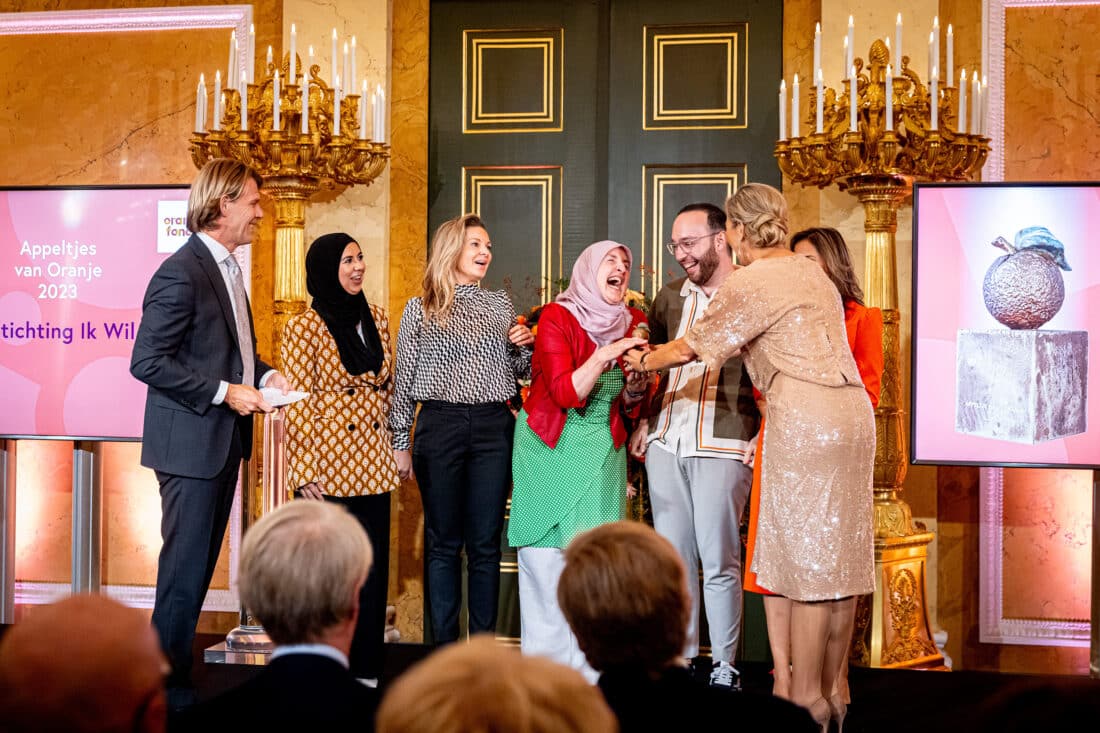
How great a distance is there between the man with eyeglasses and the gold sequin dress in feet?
1.91

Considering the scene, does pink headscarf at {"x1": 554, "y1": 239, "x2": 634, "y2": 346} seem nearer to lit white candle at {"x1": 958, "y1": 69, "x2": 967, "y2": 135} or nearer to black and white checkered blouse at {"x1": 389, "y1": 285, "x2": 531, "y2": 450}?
black and white checkered blouse at {"x1": 389, "y1": 285, "x2": 531, "y2": 450}

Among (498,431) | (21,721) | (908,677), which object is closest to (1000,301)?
(908,677)

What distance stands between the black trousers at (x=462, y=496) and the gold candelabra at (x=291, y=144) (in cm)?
116

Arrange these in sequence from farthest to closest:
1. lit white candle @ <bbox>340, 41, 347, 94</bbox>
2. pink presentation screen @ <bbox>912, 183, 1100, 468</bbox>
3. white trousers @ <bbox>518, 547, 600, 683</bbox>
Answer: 1. lit white candle @ <bbox>340, 41, 347, 94</bbox>
2. pink presentation screen @ <bbox>912, 183, 1100, 468</bbox>
3. white trousers @ <bbox>518, 547, 600, 683</bbox>

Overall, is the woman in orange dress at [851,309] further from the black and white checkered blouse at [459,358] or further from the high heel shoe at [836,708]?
the black and white checkered blouse at [459,358]

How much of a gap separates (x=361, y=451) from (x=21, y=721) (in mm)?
2834

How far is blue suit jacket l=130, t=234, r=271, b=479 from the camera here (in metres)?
3.58

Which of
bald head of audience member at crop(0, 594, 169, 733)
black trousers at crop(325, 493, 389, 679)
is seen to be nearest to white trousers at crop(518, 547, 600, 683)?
black trousers at crop(325, 493, 389, 679)

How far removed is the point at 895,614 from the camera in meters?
4.75

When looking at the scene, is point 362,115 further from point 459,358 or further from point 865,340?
point 865,340

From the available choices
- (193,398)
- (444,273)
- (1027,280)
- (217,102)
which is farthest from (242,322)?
(1027,280)

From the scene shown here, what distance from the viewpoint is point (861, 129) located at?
184 inches

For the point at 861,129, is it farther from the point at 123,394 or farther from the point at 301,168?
the point at 123,394

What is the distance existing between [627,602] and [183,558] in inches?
84.8
